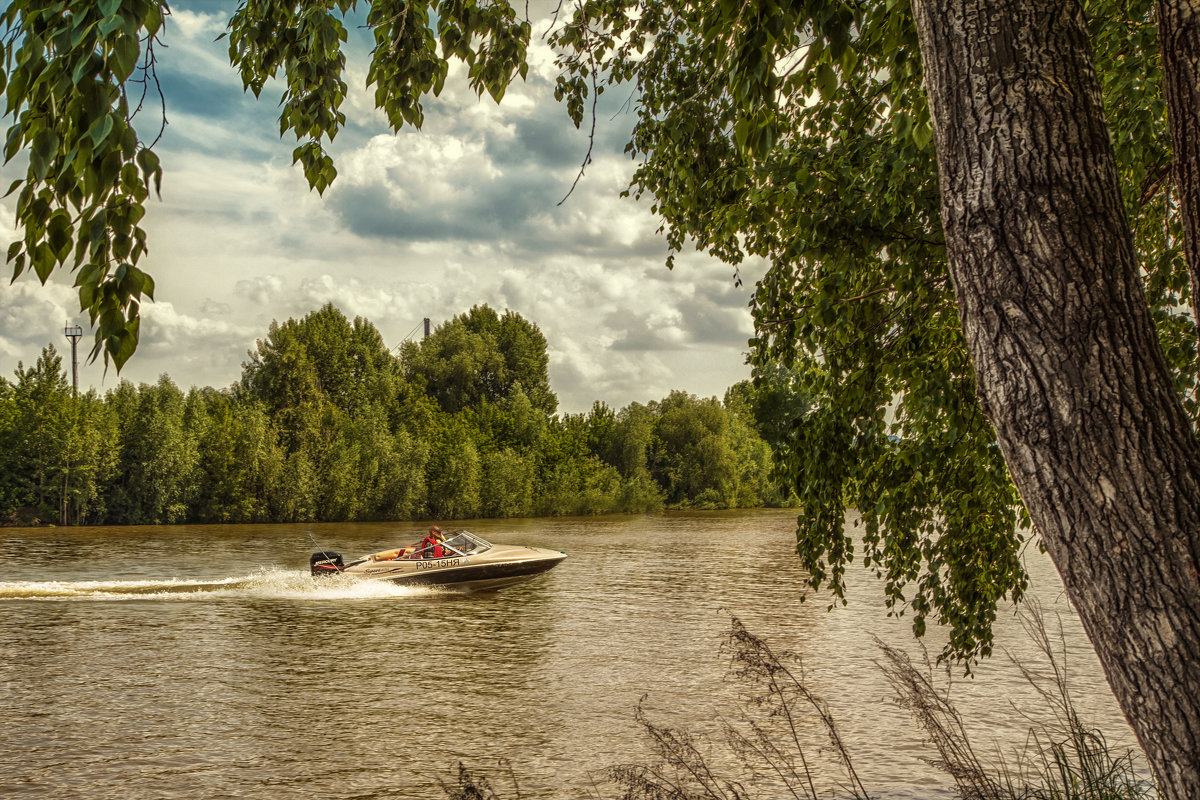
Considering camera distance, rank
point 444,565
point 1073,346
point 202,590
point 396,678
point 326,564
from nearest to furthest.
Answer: point 1073,346 → point 396,678 → point 326,564 → point 444,565 → point 202,590

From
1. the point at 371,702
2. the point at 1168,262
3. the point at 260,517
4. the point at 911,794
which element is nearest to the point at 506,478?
the point at 260,517

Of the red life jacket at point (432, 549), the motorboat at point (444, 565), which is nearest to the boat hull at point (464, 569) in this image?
the motorboat at point (444, 565)

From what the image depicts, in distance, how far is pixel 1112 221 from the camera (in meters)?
2.17

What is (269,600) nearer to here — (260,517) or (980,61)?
(980,61)

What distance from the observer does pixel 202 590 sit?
2223cm

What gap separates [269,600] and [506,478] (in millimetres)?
35209

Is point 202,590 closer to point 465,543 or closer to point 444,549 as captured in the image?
point 444,549

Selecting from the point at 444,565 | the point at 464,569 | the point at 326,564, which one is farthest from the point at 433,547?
the point at 326,564

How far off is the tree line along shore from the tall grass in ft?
130

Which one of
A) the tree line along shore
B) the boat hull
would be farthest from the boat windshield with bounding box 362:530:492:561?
the tree line along shore

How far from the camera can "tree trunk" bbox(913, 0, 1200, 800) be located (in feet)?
6.66

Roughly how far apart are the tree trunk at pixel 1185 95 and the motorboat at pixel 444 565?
20.1 metres

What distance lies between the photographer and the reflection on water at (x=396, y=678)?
947 centimetres

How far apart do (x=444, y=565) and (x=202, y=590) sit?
5.96 metres
